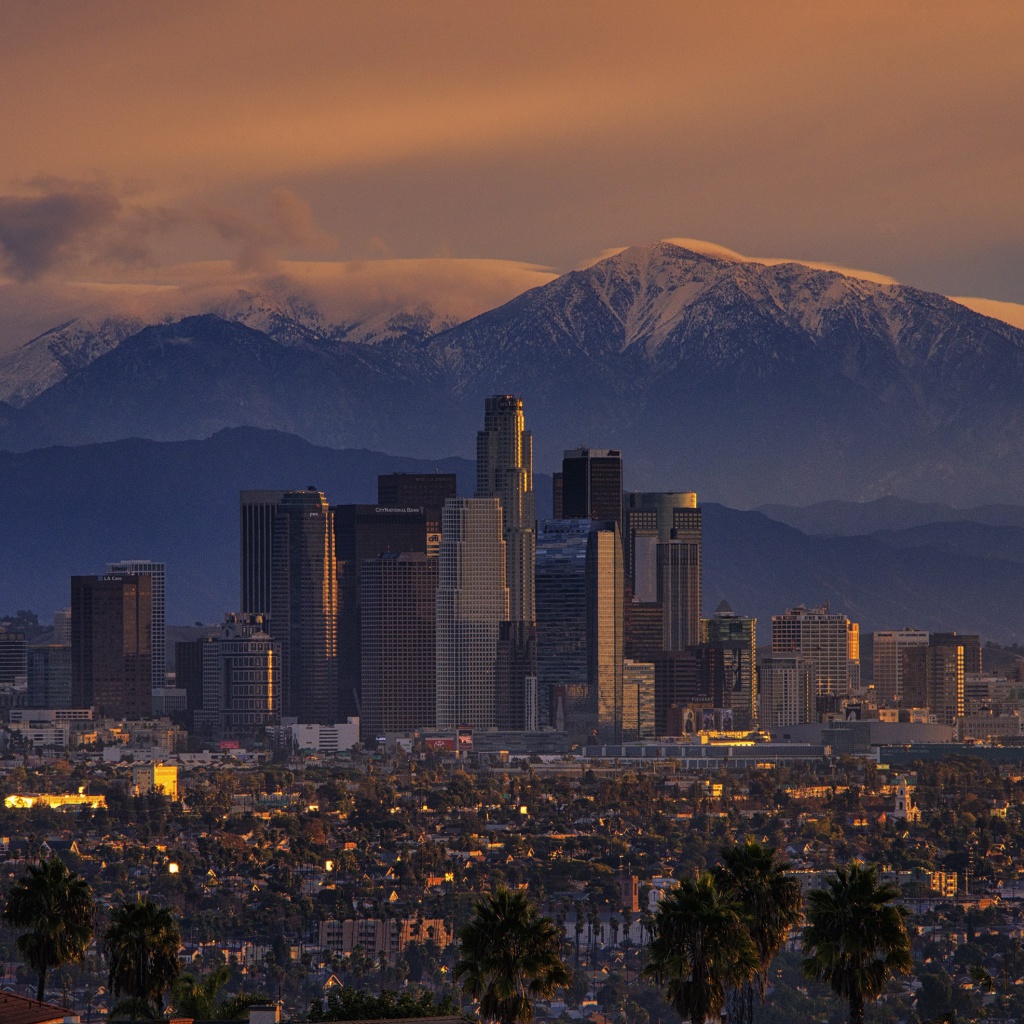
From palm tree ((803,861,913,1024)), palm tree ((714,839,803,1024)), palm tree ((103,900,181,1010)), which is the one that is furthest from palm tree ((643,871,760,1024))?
palm tree ((103,900,181,1010))

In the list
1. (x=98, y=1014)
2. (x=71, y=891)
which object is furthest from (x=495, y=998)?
(x=98, y=1014)

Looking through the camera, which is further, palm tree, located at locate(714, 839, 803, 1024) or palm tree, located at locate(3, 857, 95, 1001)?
palm tree, located at locate(3, 857, 95, 1001)

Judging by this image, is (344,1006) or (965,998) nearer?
(344,1006)

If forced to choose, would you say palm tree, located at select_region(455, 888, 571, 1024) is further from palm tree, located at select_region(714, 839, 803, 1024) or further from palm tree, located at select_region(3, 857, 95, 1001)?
palm tree, located at select_region(3, 857, 95, 1001)

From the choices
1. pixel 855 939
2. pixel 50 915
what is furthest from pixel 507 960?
pixel 50 915

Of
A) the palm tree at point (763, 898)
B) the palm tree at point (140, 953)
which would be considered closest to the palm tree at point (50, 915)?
the palm tree at point (140, 953)

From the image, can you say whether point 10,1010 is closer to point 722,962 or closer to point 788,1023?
point 722,962
